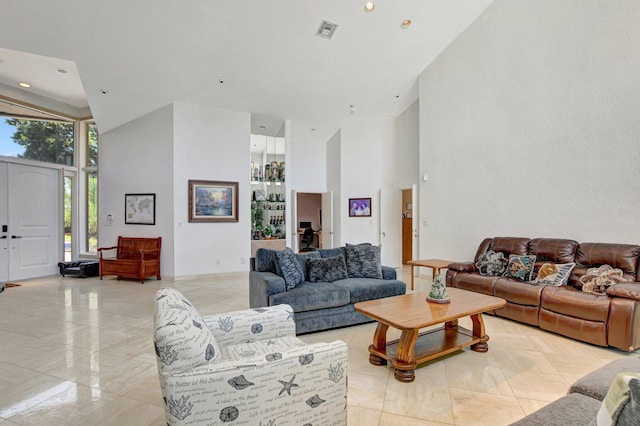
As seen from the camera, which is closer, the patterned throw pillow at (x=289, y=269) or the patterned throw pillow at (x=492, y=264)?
the patterned throw pillow at (x=289, y=269)

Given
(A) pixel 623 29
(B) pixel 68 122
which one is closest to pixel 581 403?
(A) pixel 623 29

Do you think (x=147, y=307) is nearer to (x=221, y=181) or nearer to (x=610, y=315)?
(x=221, y=181)

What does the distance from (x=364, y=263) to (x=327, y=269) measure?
0.54 meters

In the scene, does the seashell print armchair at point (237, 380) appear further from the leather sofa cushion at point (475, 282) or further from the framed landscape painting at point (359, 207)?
the framed landscape painting at point (359, 207)

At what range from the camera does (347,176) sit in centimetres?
813

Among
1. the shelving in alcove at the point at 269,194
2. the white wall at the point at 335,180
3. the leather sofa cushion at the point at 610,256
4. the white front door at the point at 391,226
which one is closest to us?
the leather sofa cushion at the point at 610,256

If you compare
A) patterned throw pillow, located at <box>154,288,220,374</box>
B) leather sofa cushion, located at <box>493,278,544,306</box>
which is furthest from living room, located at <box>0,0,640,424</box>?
patterned throw pillow, located at <box>154,288,220,374</box>

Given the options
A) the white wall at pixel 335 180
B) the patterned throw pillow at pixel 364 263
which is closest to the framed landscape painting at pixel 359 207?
the white wall at pixel 335 180

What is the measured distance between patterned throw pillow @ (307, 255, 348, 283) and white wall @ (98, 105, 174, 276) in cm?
382

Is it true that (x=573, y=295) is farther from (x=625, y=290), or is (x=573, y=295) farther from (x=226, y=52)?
(x=226, y=52)

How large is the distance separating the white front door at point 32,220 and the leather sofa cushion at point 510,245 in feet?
29.1

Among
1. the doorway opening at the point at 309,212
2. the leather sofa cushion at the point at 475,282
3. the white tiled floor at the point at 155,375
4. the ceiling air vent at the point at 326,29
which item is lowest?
the white tiled floor at the point at 155,375

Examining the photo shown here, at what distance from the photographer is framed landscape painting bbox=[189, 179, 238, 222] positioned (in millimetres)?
6570

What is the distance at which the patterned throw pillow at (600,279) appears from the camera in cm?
336
